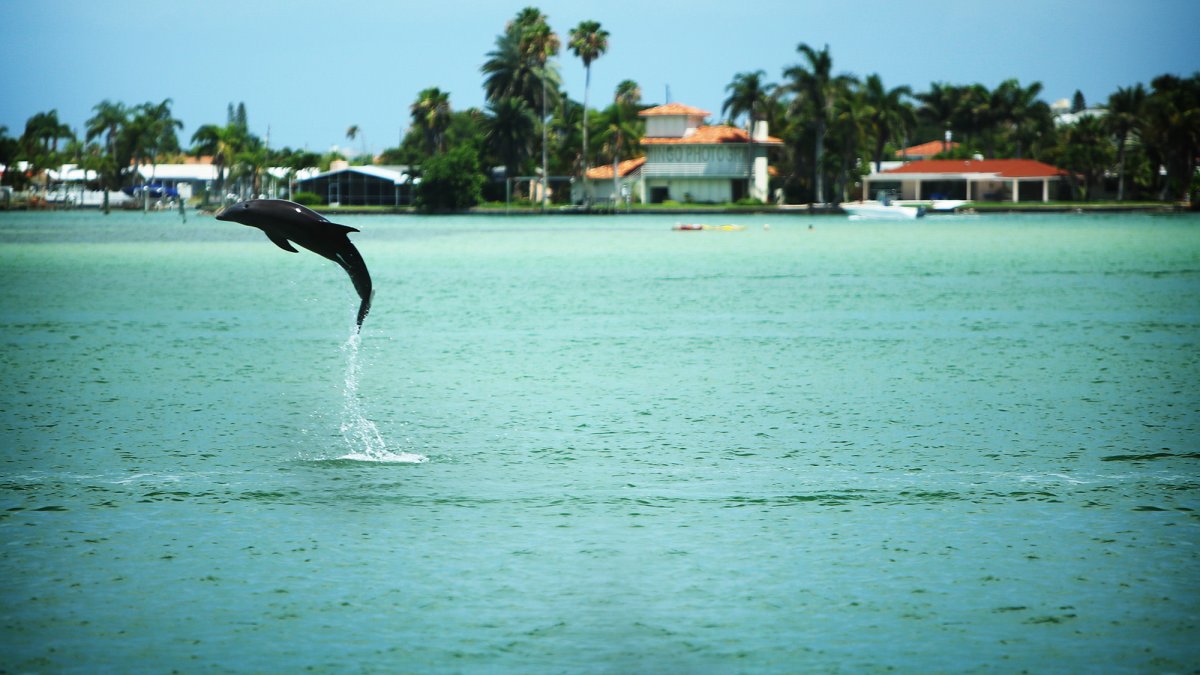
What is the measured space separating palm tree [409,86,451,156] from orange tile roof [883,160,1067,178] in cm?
4518

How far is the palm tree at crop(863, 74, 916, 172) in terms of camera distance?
125000mm

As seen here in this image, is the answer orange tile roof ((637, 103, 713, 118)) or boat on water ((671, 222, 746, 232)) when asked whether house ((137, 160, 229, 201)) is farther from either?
boat on water ((671, 222, 746, 232))

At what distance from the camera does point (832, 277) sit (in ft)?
148

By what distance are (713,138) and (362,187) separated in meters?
34.9

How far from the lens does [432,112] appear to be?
147500mm

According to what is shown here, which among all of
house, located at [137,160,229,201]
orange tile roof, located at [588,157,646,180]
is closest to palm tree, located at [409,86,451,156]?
orange tile roof, located at [588,157,646,180]

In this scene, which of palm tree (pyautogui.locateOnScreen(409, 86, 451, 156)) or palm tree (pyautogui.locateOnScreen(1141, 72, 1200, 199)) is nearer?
palm tree (pyautogui.locateOnScreen(1141, 72, 1200, 199))

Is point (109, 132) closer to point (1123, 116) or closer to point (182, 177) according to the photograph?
point (182, 177)

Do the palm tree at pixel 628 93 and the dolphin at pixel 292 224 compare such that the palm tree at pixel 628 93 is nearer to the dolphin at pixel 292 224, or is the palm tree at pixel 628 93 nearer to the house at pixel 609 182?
the house at pixel 609 182

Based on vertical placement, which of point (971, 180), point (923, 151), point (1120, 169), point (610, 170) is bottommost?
point (971, 180)

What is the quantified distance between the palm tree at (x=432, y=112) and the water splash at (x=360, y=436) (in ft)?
421

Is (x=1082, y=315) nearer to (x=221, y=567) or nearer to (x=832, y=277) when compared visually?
(x=832, y=277)

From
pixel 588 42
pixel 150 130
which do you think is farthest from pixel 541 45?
pixel 150 130

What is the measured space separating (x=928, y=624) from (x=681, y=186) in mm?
116986
